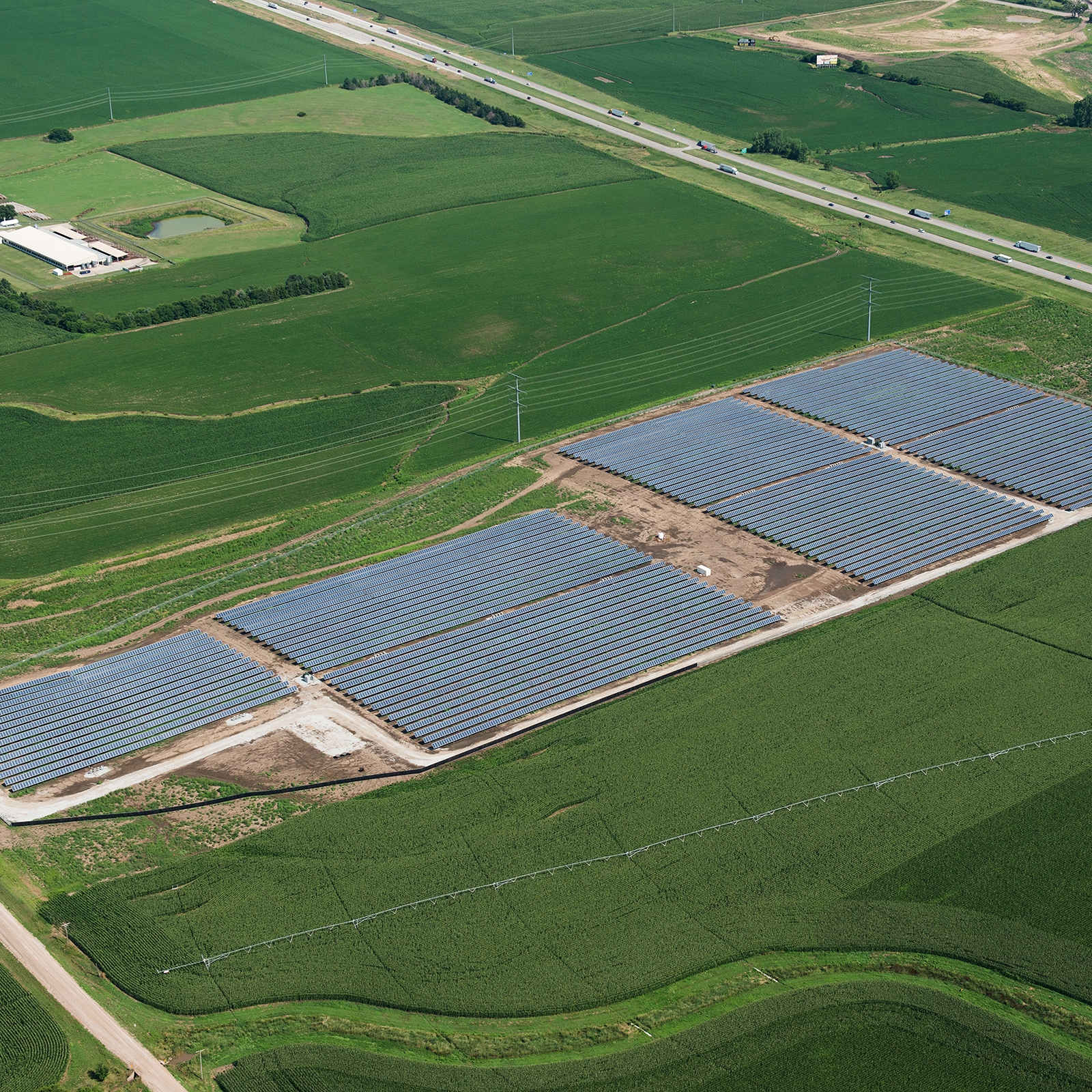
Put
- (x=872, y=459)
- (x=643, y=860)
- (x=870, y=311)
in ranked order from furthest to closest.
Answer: (x=870, y=311), (x=872, y=459), (x=643, y=860)

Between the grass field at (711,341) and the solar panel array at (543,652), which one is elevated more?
the grass field at (711,341)

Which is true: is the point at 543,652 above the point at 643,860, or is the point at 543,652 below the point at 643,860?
above

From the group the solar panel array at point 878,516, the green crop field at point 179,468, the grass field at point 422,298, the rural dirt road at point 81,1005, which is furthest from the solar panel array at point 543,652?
the grass field at point 422,298

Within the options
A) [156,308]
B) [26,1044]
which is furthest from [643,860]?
[156,308]

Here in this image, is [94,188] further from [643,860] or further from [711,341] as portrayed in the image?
[643,860]

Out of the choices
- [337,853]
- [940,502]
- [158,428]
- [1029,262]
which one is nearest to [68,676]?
[337,853]

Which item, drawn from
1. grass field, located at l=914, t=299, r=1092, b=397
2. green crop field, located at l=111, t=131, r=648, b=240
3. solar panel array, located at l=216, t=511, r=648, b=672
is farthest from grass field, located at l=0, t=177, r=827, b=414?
solar panel array, located at l=216, t=511, r=648, b=672

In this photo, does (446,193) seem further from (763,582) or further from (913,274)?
(763,582)

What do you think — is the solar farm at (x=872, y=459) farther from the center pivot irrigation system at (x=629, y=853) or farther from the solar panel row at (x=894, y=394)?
the center pivot irrigation system at (x=629, y=853)
